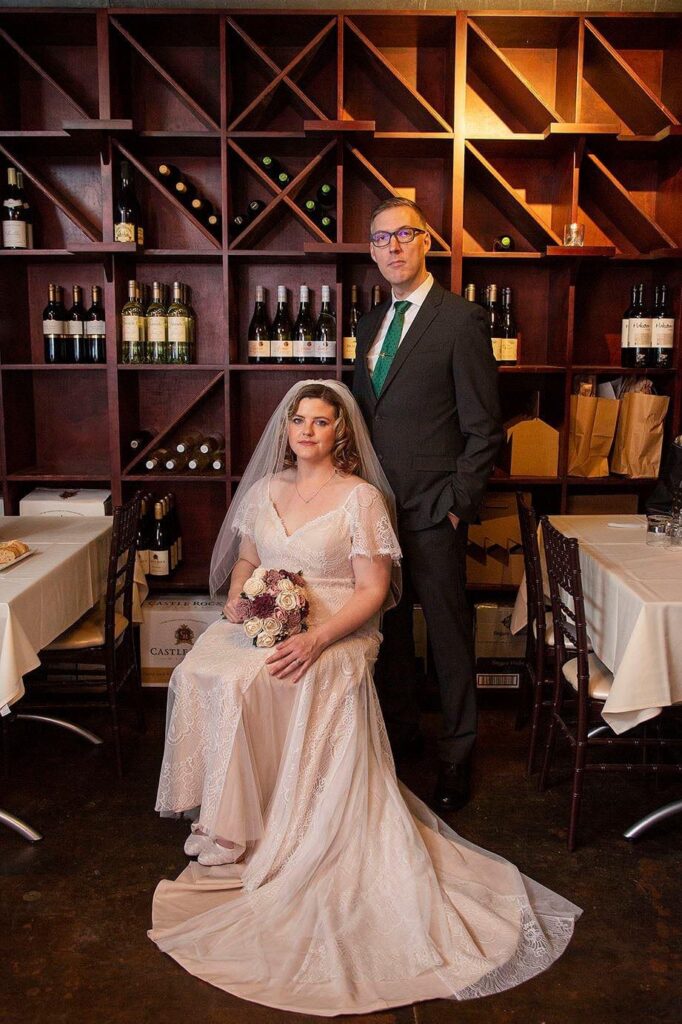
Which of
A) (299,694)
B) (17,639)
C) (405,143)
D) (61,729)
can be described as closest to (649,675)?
(299,694)

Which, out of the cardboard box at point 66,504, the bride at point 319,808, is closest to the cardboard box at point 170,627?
the cardboard box at point 66,504

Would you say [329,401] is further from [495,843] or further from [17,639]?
[495,843]

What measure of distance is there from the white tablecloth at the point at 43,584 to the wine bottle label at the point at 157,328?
30.7 inches

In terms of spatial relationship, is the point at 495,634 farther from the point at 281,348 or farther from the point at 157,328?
the point at 157,328

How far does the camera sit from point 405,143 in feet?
12.0

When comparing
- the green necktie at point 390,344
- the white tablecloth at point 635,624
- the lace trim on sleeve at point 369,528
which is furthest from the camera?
the green necktie at point 390,344

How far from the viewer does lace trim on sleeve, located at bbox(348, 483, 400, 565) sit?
2.60m

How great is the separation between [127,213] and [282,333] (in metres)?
0.79

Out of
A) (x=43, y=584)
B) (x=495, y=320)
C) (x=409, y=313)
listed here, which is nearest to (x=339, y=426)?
(x=409, y=313)

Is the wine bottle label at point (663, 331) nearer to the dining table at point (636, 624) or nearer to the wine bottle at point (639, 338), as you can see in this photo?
the wine bottle at point (639, 338)

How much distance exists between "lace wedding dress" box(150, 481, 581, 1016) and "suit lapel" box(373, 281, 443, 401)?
465mm

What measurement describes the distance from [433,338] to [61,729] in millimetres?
1948

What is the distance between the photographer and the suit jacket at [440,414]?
9.34 feet

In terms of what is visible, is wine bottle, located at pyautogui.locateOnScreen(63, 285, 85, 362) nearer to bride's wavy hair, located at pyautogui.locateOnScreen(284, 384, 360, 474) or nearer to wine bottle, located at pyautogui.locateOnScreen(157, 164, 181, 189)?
wine bottle, located at pyautogui.locateOnScreen(157, 164, 181, 189)
